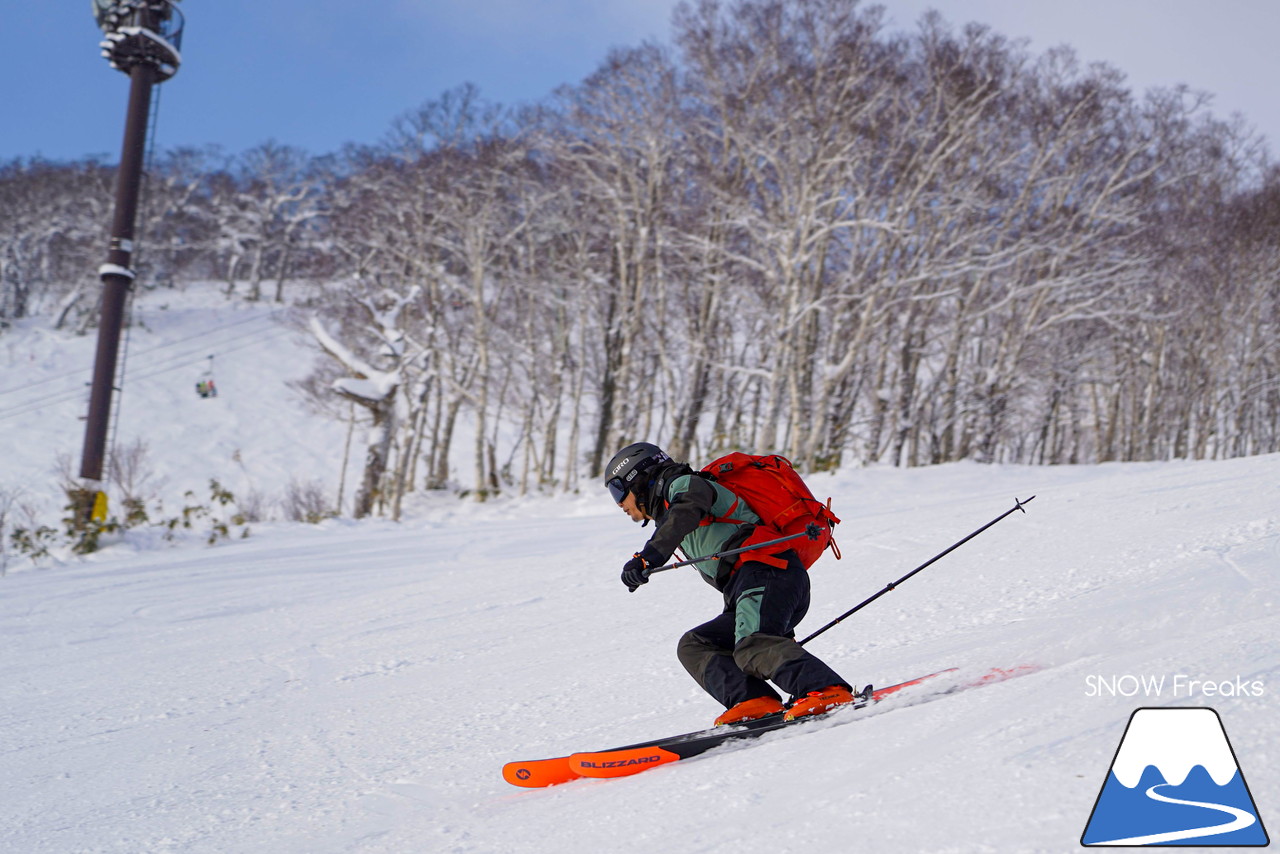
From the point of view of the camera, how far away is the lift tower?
13.5 m

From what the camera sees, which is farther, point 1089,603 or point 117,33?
point 117,33

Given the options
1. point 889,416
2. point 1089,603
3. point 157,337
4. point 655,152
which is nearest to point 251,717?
point 1089,603

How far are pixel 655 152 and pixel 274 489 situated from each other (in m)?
20.0

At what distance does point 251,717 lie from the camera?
4863 millimetres

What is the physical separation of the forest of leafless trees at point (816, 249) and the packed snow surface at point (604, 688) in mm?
9112

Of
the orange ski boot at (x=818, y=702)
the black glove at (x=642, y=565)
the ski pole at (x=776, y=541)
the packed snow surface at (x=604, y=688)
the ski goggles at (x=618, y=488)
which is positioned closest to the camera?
the packed snow surface at (x=604, y=688)

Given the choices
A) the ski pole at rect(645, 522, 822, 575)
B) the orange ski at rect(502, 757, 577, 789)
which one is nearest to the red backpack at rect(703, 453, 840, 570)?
the ski pole at rect(645, 522, 822, 575)

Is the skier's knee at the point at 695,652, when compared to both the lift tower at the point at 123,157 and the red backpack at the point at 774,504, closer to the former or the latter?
the red backpack at the point at 774,504

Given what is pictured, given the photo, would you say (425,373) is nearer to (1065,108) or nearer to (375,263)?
(375,263)

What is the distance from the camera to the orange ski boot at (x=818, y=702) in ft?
10.8

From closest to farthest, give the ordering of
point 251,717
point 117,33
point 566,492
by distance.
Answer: point 251,717, point 117,33, point 566,492

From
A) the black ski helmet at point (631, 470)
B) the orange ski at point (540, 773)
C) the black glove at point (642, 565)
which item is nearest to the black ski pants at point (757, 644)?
the black glove at point (642, 565)

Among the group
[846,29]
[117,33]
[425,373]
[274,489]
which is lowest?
[274,489]

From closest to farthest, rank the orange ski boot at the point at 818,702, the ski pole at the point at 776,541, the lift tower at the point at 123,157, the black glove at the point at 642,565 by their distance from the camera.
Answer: the orange ski boot at the point at 818,702 → the black glove at the point at 642,565 → the ski pole at the point at 776,541 → the lift tower at the point at 123,157
